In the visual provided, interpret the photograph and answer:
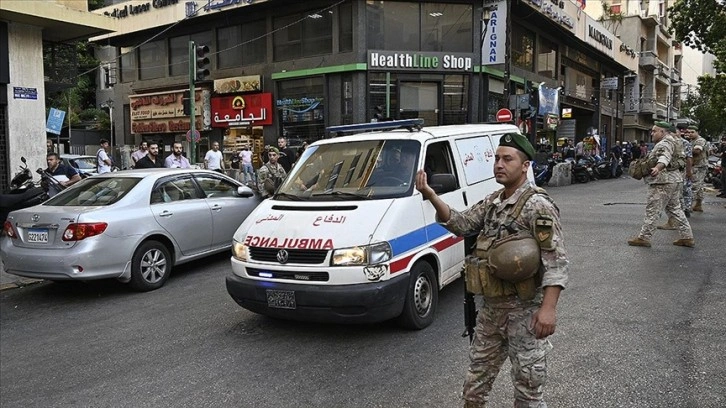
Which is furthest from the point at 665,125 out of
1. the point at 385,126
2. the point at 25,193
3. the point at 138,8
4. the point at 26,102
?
the point at 138,8

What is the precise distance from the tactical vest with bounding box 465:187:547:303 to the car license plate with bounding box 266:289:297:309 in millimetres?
2074

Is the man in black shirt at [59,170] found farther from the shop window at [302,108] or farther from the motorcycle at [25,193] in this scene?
the shop window at [302,108]

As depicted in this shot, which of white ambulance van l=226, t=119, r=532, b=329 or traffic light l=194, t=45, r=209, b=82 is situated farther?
traffic light l=194, t=45, r=209, b=82

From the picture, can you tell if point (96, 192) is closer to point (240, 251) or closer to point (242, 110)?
point (240, 251)

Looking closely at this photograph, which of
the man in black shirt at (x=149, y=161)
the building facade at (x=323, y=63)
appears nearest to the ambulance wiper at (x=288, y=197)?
the man in black shirt at (x=149, y=161)

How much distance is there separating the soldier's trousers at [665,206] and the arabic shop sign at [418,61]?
1452 centimetres

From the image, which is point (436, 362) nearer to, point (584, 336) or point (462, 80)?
point (584, 336)

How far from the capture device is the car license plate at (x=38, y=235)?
646 cm

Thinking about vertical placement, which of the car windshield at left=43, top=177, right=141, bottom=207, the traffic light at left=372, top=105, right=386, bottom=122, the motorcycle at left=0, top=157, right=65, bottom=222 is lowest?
the motorcycle at left=0, top=157, right=65, bottom=222

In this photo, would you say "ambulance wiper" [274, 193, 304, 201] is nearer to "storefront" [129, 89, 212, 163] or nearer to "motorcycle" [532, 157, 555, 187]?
"motorcycle" [532, 157, 555, 187]

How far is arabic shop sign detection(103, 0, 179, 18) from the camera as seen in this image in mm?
27013

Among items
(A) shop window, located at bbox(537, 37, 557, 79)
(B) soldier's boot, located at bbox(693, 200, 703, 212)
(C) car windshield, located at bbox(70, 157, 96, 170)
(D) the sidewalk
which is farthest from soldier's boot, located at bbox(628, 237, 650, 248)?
(A) shop window, located at bbox(537, 37, 557, 79)

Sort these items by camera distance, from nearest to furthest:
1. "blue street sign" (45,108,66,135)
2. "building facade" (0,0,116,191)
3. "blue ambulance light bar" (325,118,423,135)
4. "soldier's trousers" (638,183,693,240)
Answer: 1. "blue ambulance light bar" (325,118,423,135)
2. "soldier's trousers" (638,183,693,240)
3. "building facade" (0,0,116,191)
4. "blue street sign" (45,108,66,135)

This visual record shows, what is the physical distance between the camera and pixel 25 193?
9.70 m
